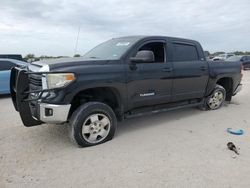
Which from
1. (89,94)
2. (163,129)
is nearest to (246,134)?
(163,129)

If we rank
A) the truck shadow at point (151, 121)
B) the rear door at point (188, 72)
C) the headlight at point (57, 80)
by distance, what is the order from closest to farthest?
the headlight at point (57, 80) → the truck shadow at point (151, 121) → the rear door at point (188, 72)

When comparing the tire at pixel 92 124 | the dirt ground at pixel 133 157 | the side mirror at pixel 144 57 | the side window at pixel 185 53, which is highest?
the side window at pixel 185 53

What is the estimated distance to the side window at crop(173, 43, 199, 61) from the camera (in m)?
4.80

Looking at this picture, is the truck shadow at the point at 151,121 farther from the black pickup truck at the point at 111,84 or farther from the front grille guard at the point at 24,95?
the front grille guard at the point at 24,95

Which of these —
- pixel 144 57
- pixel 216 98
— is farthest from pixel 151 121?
pixel 216 98

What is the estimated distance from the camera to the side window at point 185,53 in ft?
15.8

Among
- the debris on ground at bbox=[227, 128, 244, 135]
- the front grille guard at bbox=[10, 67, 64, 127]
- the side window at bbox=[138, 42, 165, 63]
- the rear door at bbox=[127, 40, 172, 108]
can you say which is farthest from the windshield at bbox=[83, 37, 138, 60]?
the debris on ground at bbox=[227, 128, 244, 135]

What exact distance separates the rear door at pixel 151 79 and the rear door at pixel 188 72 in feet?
0.76

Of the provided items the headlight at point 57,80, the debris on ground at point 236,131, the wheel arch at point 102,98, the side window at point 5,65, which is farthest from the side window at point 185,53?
the side window at point 5,65

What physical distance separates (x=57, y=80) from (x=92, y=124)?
3.02ft

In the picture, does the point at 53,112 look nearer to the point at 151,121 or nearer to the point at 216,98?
the point at 151,121

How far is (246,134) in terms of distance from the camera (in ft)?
13.9

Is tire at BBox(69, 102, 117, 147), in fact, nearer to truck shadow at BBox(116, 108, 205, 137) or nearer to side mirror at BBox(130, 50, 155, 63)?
truck shadow at BBox(116, 108, 205, 137)

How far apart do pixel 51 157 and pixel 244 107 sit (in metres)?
5.53
